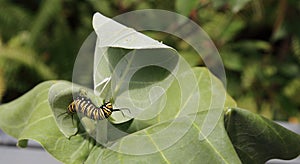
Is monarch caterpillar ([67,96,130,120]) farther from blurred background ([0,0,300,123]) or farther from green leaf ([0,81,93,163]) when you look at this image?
blurred background ([0,0,300,123])

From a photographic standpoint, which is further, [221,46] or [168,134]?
[221,46]

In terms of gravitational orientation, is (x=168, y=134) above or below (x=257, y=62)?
above

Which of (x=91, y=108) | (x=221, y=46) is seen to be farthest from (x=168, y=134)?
(x=221, y=46)

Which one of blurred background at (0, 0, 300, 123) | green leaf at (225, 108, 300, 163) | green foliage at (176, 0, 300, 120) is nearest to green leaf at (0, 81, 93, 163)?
Answer: green leaf at (225, 108, 300, 163)

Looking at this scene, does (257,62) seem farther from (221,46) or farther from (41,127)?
(41,127)

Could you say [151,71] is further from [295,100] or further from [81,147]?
[295,100]

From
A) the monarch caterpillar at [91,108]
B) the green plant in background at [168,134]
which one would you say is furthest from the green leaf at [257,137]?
the monarch caterpillar at [91,108]
